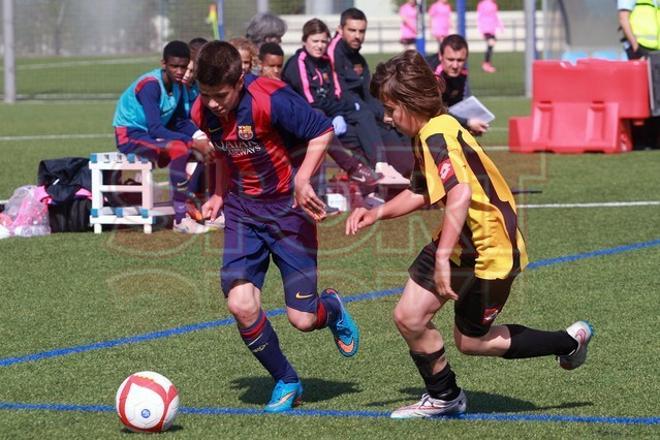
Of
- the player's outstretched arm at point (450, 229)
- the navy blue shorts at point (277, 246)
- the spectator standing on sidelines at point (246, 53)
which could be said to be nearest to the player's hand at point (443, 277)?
the player's outstretched arm at point (450, 229)

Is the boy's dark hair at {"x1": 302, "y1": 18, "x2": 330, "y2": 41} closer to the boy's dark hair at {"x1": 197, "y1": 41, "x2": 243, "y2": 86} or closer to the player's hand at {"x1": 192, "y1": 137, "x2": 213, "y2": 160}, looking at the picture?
the player's hand at {"x1": 192, "y1": 137, "x2": 213, "y2": 160}

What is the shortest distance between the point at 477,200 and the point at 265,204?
115 centimetres

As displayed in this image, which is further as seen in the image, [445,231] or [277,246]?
[277,246]

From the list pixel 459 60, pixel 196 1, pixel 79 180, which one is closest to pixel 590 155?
pixel 459 60

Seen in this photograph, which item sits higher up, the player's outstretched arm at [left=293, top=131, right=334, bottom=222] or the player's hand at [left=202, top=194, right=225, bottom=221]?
the player's outstretched arm at [left=293, top=131, right=334, bottom=222]

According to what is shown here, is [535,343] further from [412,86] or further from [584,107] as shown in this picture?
[584,107]

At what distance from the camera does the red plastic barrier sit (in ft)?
50.1

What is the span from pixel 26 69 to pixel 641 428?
29.2 meters

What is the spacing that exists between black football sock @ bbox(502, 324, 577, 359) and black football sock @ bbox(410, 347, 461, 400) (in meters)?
0.31

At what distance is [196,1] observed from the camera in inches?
1035

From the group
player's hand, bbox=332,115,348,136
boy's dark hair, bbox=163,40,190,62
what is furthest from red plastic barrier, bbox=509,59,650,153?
boy's dark hair, bbox=163,40,190,62

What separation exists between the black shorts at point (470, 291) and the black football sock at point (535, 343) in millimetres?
200

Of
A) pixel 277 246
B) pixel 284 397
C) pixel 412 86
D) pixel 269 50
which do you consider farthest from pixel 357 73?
pixel 412 86

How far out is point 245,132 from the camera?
5770 millimetres
